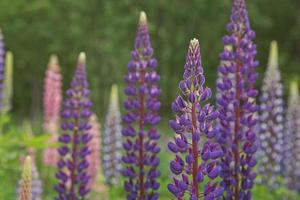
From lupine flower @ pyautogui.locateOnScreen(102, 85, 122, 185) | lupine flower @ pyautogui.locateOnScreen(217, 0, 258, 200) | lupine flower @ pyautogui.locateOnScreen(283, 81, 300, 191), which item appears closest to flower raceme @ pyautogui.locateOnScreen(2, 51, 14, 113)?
lupine flower @ pyautogui.locateOnScreen(102, 85, 122, 185)

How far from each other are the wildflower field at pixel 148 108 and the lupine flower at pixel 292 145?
0.02 meters

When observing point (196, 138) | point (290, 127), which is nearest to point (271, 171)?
point (290, 127)

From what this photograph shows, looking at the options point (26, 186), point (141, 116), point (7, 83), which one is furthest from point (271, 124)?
point (26, 186)

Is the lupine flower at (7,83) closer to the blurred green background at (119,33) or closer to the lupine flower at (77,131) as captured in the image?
the lupine flower at (77,131)

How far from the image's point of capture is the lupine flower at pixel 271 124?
7439 millimetres

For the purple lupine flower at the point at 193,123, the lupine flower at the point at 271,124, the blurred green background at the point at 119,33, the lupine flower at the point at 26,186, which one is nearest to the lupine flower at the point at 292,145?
the lupine flower at the point at 271,124

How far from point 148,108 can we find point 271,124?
3141 mm

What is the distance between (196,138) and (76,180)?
1.89 meters

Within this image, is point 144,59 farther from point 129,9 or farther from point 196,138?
point 129,9

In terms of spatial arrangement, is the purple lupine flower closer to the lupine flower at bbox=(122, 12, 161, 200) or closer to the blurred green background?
the lupine flower at bbox=(122, 12, 161, 200)

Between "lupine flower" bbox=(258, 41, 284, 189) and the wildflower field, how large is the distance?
13 millimetres

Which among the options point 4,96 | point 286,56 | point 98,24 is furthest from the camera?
point 286,56

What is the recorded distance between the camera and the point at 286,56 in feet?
85.9

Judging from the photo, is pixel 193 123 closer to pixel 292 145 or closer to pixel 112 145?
pixel 112 145
